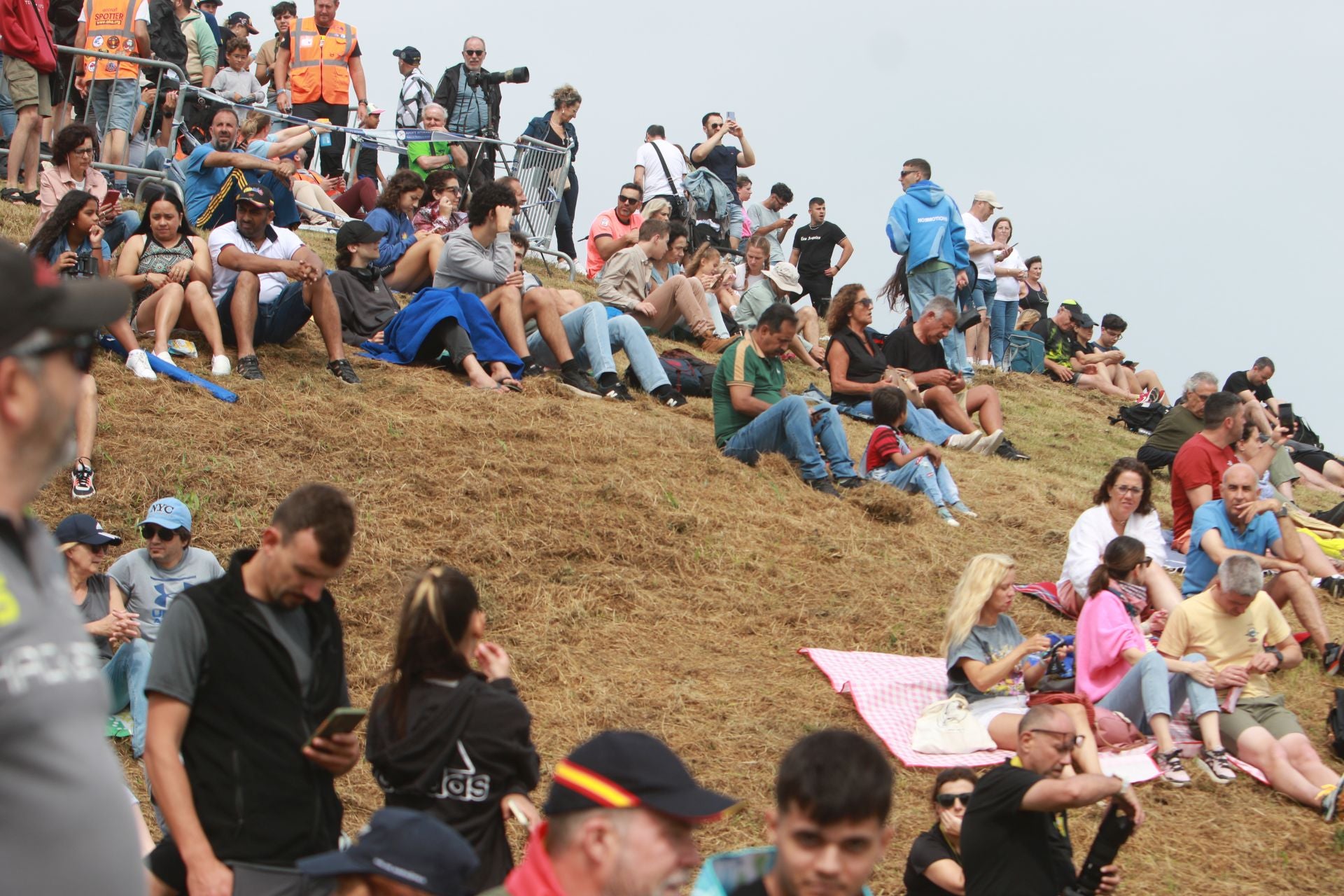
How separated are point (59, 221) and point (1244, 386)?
12888mm

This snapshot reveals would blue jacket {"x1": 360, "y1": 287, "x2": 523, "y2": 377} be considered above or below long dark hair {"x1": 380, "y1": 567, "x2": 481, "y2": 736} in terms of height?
below

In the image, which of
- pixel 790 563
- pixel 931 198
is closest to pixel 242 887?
pixel 790 563

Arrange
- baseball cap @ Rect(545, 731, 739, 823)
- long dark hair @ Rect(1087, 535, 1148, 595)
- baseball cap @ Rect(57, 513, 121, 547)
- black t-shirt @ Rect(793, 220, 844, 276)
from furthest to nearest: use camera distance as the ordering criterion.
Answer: black t-shirt @ Rect(793, 220, 844, 276), long dark hair @ Rect(1087, 535, 1148, 595), baseball cap @ Rect(57, 513, 121, 547), baseball cap @ Rect(545, 731, 739, 823)

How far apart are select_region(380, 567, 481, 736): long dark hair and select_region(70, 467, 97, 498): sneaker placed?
4.39 metres

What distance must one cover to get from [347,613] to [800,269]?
37.8ft

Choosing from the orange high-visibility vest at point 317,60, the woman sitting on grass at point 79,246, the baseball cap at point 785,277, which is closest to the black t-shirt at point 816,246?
the baseball cap at point 785,277

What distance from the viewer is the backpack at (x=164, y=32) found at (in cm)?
1378

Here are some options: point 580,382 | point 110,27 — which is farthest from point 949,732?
point 110,27

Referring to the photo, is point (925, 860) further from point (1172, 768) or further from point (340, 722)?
point (340, 722)

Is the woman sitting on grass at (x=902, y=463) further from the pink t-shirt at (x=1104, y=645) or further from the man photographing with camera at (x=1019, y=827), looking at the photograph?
the man photographing with camera at (x=1019, y=827)

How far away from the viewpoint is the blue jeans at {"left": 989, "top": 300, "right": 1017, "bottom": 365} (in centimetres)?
1745

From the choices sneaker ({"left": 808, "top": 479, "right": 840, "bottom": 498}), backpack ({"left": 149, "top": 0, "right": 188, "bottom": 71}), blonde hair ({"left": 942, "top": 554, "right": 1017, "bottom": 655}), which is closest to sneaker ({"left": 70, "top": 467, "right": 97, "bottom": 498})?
blonde hair ({"left": 942, "top": 554, "right": 1017, "bottom": 655})

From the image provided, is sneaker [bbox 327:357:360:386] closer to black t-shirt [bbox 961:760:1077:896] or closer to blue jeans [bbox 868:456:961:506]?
blue jeans [bbox 868:456:961:506]

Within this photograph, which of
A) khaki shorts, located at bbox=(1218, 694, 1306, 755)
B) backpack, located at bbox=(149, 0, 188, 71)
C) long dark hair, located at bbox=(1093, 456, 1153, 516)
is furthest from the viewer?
backpack, located at bbox=(149, 0, 188, 71)
